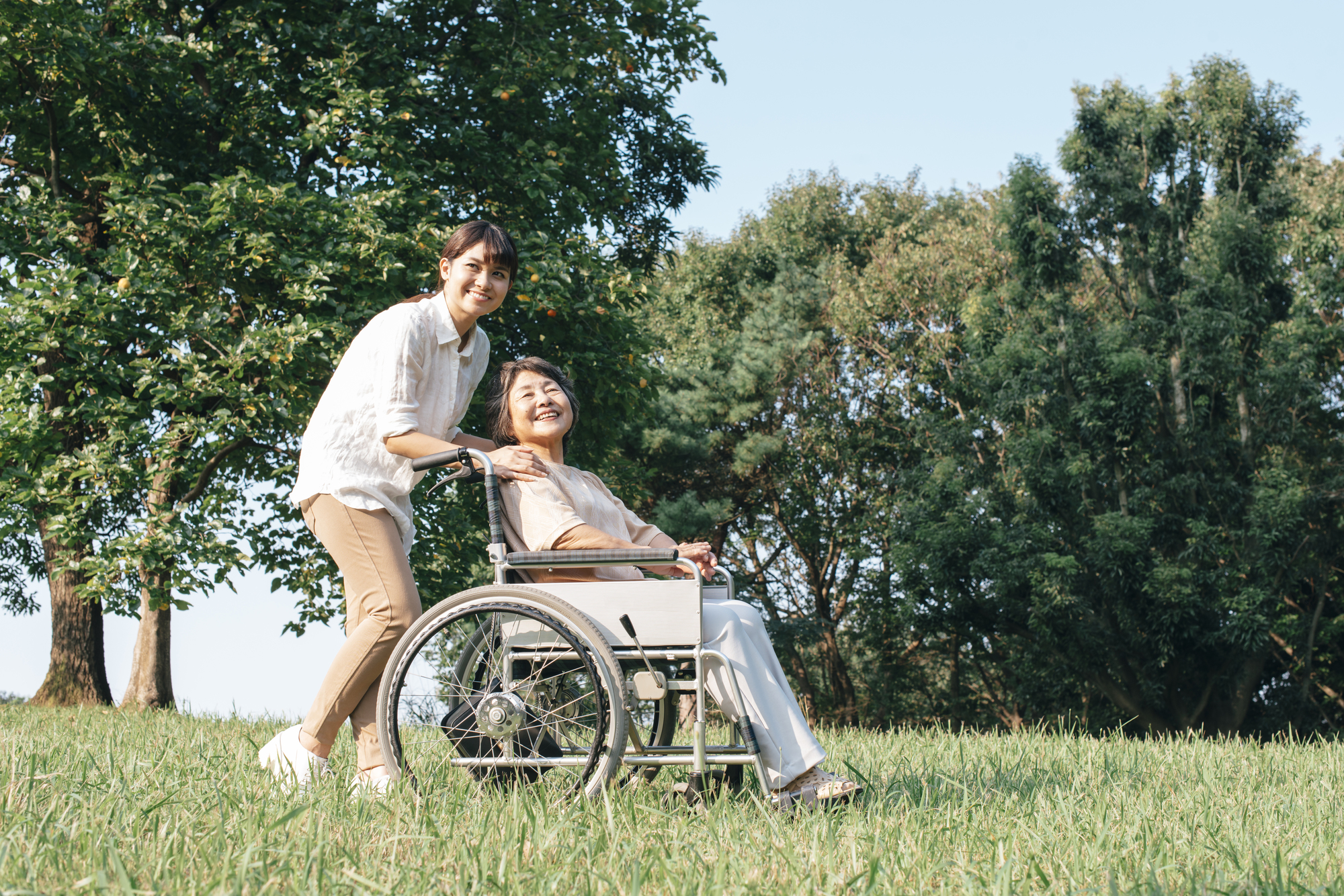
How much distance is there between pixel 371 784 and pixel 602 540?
86 cm

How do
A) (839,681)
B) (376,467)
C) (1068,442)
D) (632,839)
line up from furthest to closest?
(839,681)
(1068,442)
(376,467)
(632,839)

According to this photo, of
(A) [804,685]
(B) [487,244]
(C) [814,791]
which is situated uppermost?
(B) [487,244]

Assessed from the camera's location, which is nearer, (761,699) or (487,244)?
(761,699)

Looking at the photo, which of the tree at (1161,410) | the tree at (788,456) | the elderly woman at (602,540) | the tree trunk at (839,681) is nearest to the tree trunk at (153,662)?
the elderly woman at (602,540)

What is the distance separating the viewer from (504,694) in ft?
9.10

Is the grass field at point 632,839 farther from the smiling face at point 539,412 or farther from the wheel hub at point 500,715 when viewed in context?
the smiling face at point 539,412

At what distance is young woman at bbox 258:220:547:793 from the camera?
298 centimetres

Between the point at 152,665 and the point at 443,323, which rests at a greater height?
the point at 443,323

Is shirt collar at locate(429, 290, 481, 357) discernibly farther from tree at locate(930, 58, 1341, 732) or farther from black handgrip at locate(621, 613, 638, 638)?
tree at locate(930, 58, 1341, 732)

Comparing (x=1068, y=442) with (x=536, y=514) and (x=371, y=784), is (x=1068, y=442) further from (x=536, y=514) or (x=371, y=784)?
(x=371, y=784)

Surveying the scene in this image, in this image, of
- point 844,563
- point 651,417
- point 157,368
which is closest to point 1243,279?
point 844,563

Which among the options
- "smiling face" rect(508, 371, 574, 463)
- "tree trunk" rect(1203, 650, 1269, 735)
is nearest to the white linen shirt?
"smiling face" rect(508, 371, 574, 463)

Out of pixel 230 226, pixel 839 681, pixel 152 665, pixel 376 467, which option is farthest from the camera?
pixel 839 681

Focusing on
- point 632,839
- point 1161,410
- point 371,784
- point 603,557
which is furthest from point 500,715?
point 1161,410
